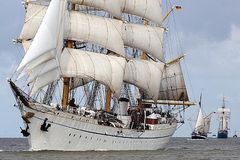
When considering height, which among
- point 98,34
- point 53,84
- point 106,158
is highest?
point 98,34

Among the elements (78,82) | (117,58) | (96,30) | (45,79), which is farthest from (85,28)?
(45,79)

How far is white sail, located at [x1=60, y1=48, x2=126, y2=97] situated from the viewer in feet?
236

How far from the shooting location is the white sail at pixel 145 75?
84.9 metres

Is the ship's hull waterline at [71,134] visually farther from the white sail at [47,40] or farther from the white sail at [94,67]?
the white sail at [94,67]

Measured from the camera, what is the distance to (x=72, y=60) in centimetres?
7231

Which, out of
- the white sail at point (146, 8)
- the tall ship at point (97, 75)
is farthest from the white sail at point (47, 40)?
the white sail at point (146, 8)

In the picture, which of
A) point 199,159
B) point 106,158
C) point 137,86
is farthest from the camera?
point 137,86

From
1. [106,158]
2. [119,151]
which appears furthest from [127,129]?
[106,158]

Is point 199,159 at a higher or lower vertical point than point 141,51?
lower

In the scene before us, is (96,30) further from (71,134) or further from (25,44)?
(71,134)

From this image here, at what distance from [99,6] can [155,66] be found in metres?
16.6

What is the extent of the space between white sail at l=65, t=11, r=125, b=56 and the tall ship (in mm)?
110

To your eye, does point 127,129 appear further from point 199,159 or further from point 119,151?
point 199,159

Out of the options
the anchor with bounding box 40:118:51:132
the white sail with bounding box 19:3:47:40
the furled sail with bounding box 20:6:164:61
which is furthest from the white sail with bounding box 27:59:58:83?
the white sail with bounding box 19:3:47:40
